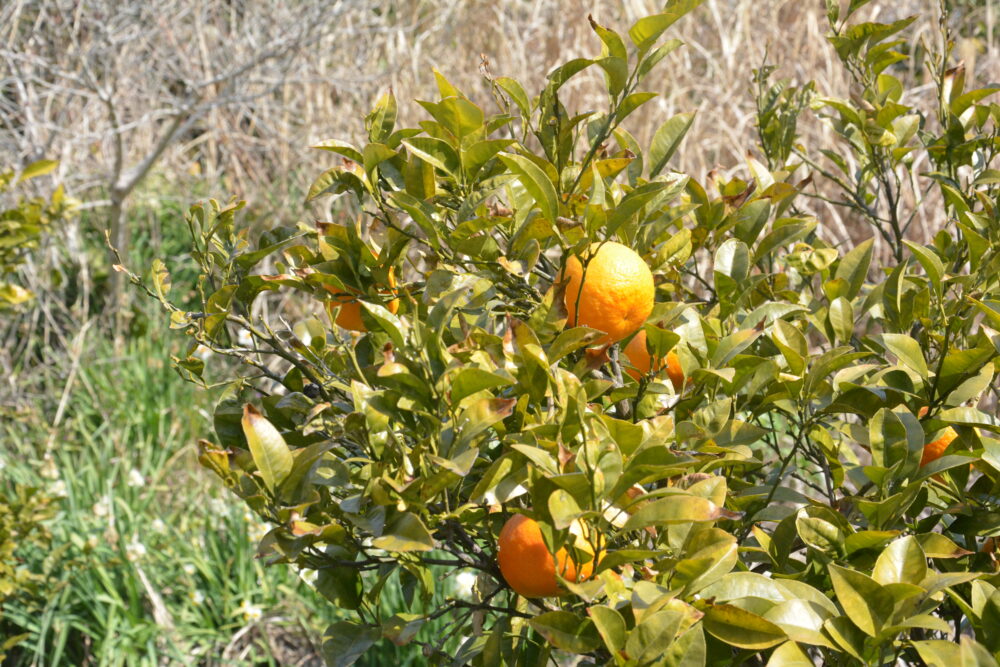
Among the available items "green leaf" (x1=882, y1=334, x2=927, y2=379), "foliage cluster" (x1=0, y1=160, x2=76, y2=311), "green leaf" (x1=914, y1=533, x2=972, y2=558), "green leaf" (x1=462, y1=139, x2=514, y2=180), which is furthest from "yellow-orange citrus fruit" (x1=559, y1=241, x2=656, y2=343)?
"foliage cluster" (x1=0, y1=160, x2=76, y2=311)

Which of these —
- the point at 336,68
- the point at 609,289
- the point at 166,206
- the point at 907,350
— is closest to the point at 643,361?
the point at 609,289

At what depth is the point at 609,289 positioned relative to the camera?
97cm

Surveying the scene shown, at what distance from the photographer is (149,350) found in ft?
13.5

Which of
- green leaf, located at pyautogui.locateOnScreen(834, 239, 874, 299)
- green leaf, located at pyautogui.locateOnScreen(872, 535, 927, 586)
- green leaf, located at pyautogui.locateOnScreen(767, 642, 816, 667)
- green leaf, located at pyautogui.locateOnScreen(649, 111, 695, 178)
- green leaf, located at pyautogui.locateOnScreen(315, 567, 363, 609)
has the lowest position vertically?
green leaf, located at pyautogui.locateOnScreen(315, 567, 363, 609)

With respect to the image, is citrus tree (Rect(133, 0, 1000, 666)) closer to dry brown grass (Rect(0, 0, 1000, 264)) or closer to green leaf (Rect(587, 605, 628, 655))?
green leaf (Rect(587, 605, 628, 655))

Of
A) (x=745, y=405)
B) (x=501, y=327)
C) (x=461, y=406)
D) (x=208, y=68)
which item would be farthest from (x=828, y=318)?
(x=208, y=68)

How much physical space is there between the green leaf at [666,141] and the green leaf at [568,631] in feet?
1.75

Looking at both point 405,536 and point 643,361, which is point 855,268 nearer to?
point 643,361

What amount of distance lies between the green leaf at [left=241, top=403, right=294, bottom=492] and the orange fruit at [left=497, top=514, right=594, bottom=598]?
0.21 m

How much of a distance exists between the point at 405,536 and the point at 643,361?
417mm

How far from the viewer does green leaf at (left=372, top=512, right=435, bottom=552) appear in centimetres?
77

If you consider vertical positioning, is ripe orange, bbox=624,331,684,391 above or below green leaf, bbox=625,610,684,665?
above

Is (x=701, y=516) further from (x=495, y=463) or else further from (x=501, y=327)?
→ (x=501, y=327)

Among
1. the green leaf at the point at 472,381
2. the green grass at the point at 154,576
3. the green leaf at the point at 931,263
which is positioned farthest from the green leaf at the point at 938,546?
the green grass at the point at 154,576
